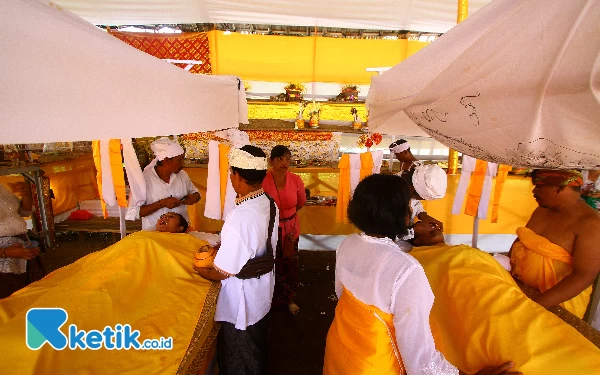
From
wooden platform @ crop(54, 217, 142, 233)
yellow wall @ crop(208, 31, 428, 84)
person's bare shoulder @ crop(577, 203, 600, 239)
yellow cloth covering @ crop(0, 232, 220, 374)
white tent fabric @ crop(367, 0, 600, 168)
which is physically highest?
yellow wall @ crop(208, 31, 428, 84)

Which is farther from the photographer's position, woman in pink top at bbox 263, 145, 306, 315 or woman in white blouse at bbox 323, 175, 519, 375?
woman in pink top at bbox 263, 145, 306, 315

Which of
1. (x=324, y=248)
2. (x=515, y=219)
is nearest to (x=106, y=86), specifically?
(x=324, y=248)

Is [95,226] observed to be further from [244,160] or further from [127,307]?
[244,160]

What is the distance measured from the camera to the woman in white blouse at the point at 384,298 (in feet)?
4.14

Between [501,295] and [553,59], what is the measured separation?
1228mm

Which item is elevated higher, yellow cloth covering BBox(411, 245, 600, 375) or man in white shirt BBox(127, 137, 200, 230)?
man in white shirt BBox(127, 137, 200, 230)

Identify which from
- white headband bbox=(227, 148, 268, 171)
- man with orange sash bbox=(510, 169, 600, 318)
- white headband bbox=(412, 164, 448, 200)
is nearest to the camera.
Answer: man with orange sash bbox=(510, 169, 600, 318)

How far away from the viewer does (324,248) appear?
5.88m

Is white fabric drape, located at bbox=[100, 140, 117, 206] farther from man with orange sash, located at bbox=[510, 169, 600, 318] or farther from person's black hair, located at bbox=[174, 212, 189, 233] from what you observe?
man with orange sash, located at bbox=[510, 169, 600, 318]

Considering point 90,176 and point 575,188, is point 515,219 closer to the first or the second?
point 575,188

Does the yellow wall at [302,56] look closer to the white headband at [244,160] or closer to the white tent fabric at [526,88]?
the white headband at [244,160]

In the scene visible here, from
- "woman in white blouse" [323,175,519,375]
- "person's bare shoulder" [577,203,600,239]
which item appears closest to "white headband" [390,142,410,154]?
"person's bare shoulder" [577,203,600,239]

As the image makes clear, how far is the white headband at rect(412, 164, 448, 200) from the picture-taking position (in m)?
2.58

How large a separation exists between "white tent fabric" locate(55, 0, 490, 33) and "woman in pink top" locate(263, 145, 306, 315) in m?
3.39
